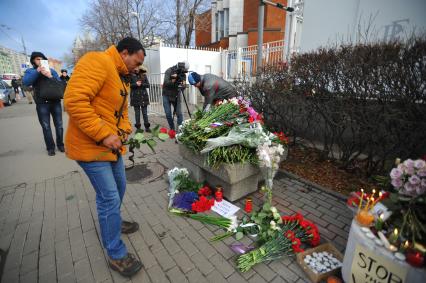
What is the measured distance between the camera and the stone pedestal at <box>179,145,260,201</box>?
304cm

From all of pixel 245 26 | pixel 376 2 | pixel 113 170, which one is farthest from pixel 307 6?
pixel 245 26

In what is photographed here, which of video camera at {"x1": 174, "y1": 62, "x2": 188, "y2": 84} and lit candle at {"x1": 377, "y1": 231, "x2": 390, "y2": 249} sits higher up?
video camera at {"x1": 174, "y1": 62, "x2": 188, "y2": 84}

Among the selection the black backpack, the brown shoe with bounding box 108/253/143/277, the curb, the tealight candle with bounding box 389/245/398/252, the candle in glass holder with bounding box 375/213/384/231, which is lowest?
the curb

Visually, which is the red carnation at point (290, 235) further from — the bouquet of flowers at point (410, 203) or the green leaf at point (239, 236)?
the bouquet of flowers at point (410, 203)

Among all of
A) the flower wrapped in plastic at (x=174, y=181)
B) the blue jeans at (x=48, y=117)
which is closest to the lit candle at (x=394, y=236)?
the flower wrapped in plastic at (x=174, y=181)

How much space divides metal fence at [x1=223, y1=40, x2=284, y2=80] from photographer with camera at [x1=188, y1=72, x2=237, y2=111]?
1.33 metres

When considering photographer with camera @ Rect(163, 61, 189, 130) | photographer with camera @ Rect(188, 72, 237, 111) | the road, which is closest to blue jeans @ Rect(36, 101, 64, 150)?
the road

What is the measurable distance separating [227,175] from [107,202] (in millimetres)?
1524

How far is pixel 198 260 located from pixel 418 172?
2037 mm

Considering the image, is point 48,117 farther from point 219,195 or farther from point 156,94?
point 156,94

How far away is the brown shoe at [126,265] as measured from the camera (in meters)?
2.09

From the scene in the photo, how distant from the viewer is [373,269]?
5.50ft

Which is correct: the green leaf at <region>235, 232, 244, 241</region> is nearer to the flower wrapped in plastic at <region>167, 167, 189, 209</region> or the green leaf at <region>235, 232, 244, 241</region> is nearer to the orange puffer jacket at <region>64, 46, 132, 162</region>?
the flower wrapped in plastic at <region>167, 167, 189, 209</region>

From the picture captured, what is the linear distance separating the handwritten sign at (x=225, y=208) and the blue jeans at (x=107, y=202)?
4.19ft
